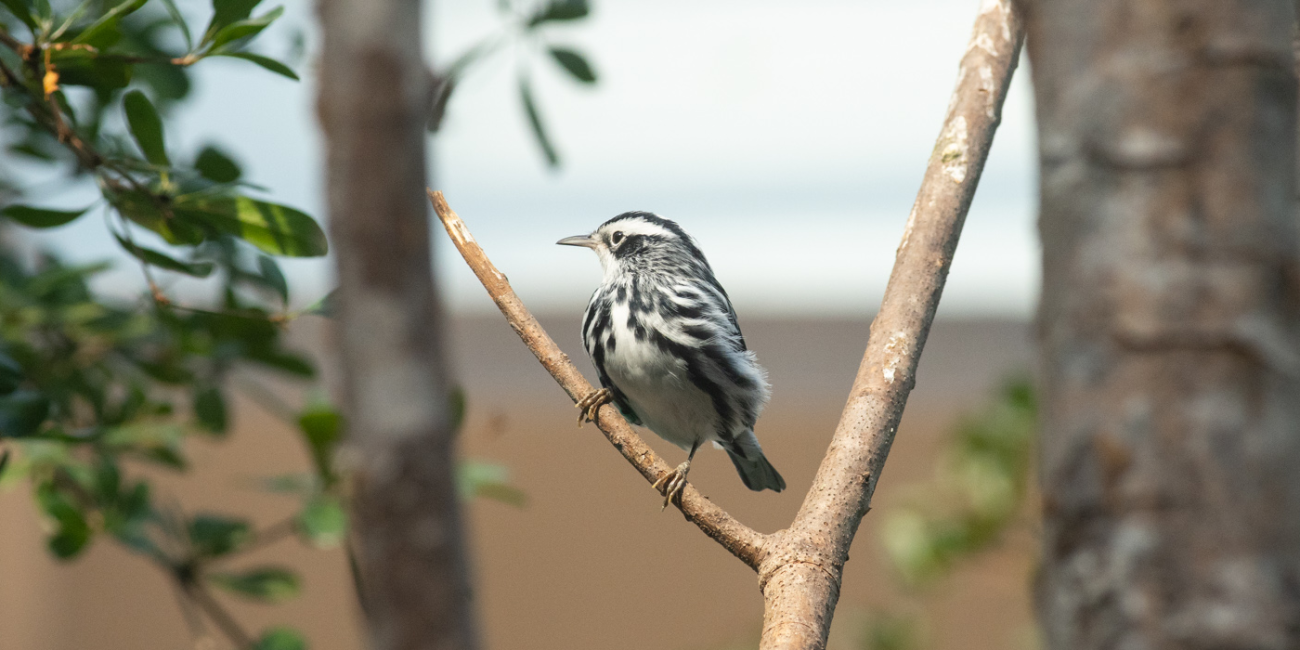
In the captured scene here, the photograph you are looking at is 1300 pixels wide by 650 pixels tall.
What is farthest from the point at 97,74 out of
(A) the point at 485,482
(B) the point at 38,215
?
(A) the point at 485,482

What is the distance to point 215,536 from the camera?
2.69 m

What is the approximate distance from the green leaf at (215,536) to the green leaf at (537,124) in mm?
1256

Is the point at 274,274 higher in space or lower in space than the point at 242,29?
lower

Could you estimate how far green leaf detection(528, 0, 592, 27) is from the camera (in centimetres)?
227

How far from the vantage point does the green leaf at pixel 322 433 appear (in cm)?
249

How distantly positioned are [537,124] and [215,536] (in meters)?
1.33

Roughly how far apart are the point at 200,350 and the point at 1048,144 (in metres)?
2.30

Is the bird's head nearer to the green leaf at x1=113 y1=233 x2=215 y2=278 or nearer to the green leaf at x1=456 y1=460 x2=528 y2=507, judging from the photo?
the green leaf at x1=456 y1=460 x2=528 y2=507


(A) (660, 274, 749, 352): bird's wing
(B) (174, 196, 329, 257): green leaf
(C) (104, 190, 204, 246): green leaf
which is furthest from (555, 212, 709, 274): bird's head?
(C) (104, 190, 204, 246): green leaf

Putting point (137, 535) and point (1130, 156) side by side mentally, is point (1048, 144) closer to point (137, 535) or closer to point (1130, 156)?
point (1130, 156)

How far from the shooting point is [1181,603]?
2.08 feet

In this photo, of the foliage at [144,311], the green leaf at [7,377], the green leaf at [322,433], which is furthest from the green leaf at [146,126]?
the green leaf at [322,433]

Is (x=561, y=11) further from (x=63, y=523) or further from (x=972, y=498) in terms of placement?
(x=972, y=498)

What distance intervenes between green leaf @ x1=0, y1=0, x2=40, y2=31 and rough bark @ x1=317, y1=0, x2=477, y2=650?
1258mm
